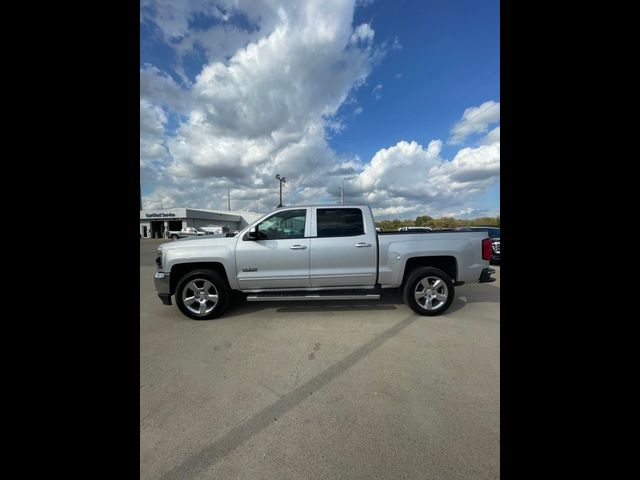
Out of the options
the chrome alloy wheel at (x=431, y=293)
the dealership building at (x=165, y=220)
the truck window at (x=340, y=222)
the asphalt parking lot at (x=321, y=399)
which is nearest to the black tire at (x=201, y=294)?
the asphalt parking lot at (x=321, y=399)

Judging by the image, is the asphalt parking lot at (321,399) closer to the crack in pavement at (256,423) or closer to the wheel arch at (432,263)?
the crack in pavement at (256,423)

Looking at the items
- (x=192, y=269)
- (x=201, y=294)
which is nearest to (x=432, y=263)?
(x=201, y=294)

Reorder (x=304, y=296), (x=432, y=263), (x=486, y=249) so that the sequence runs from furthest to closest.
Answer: (x=432, y=263) → (x=486, y=249) → (x=304, y=296)

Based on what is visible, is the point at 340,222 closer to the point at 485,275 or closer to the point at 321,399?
the point at 485,275

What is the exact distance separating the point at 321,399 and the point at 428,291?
2.78m

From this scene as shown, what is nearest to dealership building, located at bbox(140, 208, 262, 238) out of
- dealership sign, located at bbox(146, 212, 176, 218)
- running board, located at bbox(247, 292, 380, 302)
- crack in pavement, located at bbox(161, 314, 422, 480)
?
dealership sign, located at bbox(146, 212, 176, 218)

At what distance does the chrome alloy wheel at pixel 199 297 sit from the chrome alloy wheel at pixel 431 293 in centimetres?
337

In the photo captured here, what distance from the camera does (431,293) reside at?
4.42 metres

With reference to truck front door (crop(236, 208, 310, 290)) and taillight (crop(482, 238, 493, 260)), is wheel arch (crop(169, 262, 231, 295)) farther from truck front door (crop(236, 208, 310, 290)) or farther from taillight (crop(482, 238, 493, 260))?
taillight (crop(482, 238, 493, 260))

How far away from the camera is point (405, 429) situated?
202 centimetres
